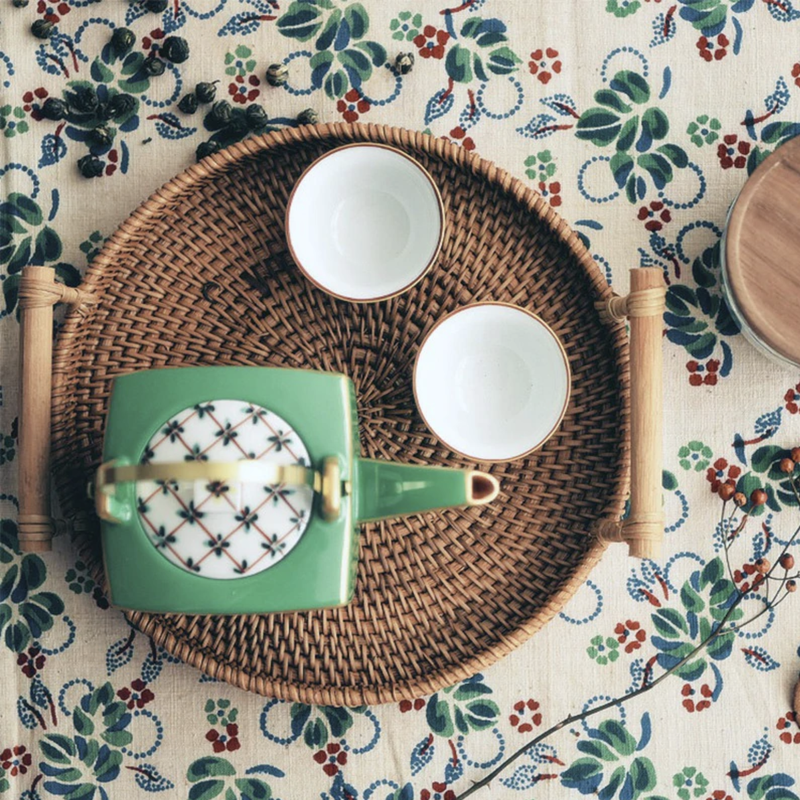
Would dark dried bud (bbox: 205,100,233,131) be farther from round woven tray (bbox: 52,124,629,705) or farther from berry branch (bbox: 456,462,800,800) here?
berry branch (bbox: 456,462,800,800)

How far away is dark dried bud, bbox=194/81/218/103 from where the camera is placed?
0.82 metres

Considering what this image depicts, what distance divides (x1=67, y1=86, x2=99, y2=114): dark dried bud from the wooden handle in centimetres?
20

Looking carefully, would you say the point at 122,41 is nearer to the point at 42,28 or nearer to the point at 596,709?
the point at 42,28

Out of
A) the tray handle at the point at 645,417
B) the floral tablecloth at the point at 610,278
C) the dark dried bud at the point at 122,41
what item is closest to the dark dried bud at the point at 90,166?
the floral tablecloth at the point at 610,278

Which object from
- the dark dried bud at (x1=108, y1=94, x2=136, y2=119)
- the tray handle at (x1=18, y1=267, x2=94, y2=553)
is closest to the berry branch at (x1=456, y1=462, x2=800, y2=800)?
the tray handle at (x1=18, y1=267, x2=94, y2=553)

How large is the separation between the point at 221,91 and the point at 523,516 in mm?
504

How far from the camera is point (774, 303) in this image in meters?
0.76

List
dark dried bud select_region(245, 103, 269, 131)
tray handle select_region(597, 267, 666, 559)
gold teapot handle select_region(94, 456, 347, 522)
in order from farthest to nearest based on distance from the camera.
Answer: dark dried bud select_region(245, 103, 269, 131)
tray handle select_region(597, 267, 666, 559)
gold teapot handle select_region(94, 456, 347, 522)

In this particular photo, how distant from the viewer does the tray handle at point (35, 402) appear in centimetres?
73

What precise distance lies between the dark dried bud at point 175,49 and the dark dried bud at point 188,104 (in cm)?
4

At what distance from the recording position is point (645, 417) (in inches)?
26.7

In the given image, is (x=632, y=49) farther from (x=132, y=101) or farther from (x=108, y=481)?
(x=108, y=481)

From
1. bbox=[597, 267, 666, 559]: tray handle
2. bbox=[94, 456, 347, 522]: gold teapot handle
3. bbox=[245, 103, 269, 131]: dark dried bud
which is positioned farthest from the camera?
bbox=[245, 103, 269, 131]: dark dried bud

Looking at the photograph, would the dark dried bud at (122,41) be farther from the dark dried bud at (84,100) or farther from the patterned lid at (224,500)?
the patterned lid at (224,500)
